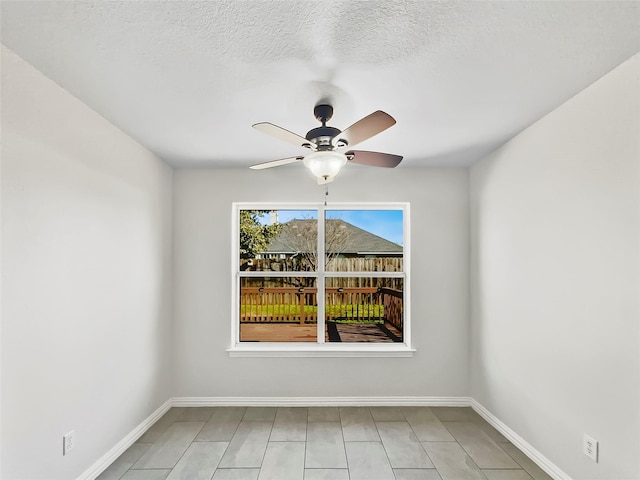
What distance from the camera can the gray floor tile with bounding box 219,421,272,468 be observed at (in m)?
2.73

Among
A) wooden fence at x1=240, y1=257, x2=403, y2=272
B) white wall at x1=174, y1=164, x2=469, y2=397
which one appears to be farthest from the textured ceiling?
wooden fence at x1=240, y1=257, x2=403, y2=272

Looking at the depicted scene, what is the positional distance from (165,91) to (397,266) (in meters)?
2.81

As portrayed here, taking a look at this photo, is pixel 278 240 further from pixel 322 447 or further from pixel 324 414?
pixel 322 447

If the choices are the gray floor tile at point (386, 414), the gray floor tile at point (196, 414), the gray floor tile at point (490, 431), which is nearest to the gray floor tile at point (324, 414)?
the gray floor tile at point (386, 414)

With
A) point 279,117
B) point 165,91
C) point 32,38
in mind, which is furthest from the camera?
point 279,117

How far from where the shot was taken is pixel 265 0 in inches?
57.6

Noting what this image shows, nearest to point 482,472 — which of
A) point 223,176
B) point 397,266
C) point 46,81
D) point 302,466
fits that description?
point 302,466

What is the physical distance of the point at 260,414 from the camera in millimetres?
3580

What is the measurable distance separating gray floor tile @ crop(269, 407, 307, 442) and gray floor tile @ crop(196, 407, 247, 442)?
357mm

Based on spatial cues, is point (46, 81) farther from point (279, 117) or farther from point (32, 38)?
point (279, 117)

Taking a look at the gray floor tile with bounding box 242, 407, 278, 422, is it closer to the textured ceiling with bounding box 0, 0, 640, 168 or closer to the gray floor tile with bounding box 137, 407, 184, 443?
the gray floor tile with bounding box 137, 407, 184, 443

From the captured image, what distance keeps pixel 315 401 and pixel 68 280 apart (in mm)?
2531

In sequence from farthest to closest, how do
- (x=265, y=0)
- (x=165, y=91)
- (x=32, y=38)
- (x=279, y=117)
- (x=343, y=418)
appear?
1. (x=343, y=418)
2. (x=279, y=117)
3. (x=165, y=91)
4. (x=32, y=38)
5. (x=265, y=0)

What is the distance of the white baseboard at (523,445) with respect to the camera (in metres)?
2.49
